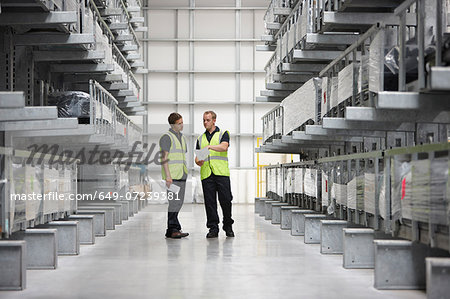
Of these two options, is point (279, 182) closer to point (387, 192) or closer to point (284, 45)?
point (284, 45)

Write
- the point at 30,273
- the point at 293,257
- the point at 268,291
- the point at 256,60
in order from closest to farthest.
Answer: the point at 268,291, the point at 30,273, the point at 293,257, the point at 256,60

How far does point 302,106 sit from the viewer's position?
31.2 feet

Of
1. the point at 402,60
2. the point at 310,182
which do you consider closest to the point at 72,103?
the point at 310,182

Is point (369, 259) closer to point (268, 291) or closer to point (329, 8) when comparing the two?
point (268, 291)

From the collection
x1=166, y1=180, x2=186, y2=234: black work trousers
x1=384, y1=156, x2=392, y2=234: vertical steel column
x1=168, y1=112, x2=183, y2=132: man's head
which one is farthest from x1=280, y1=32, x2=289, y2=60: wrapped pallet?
x1=384, y1=156, x2=392, y2=234: vertical steel column

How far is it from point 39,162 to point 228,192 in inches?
131

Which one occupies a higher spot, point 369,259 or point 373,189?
point 373,189

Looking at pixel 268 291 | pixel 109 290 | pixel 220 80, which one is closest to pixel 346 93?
pixel 268 291

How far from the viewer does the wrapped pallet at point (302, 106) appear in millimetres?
8609

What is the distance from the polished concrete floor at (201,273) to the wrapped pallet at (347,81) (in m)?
1.78

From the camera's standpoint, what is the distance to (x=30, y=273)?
6203 mm

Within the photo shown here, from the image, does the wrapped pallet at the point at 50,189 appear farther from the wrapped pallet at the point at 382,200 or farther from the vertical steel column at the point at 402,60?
the vertical steel column at the point at 402,60

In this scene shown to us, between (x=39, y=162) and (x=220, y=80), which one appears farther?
(x=220, y=80)

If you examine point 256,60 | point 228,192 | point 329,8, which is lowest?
point 228,192
